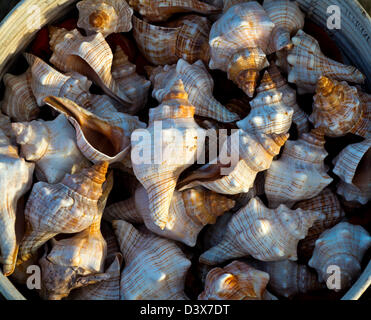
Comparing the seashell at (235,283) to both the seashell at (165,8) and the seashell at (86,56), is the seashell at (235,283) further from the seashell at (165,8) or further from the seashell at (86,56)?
the seashell at (165,8)

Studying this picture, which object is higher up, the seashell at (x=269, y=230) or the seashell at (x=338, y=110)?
the seashell at (x=338, y=110)

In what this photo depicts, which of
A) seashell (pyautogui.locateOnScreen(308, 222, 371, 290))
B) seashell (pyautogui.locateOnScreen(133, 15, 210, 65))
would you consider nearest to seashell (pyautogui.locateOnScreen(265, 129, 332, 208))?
seashell (pyautogui.locateOnScreen(308, 222, 371, 290))

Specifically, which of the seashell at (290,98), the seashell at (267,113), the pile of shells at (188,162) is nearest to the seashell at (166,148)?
the pile of shells at (188,162)

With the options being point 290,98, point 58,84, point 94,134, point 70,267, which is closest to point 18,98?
point 58,84

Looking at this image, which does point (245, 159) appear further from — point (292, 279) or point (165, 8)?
point (165, 8)

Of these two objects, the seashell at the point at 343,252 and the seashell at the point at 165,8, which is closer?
the seashell at the point at 343,252

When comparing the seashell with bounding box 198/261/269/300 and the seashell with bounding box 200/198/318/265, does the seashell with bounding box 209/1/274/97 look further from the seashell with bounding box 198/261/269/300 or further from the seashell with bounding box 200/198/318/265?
the seashell with bounding box 198/261/269/300

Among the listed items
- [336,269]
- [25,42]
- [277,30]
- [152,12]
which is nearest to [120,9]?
[152,12]
